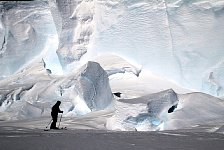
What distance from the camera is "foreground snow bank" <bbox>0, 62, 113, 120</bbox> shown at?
44.0 ft

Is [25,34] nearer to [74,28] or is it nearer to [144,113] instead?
[74,28]

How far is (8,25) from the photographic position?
903 inches

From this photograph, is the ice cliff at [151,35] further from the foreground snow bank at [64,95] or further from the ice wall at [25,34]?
the foreground snow bank at [64,95]

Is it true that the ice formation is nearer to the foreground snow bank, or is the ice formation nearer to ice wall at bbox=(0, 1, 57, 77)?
the foreground snow bank

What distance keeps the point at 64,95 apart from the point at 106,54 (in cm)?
A: 501

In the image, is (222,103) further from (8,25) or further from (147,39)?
(8,25)

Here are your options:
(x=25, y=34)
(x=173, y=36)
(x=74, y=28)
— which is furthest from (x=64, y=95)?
(x=25, y=34)

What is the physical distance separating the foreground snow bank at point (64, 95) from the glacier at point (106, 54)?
45mm

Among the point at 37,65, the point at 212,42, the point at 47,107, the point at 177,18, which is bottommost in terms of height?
the point at 47,107

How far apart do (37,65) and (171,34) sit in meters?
8.99

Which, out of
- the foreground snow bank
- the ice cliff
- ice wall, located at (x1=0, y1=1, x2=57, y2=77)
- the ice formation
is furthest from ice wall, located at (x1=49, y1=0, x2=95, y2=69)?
the ice formation

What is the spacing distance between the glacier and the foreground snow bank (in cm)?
5

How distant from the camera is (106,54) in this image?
19.0 meters

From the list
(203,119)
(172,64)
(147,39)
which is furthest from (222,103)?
(147,39)
